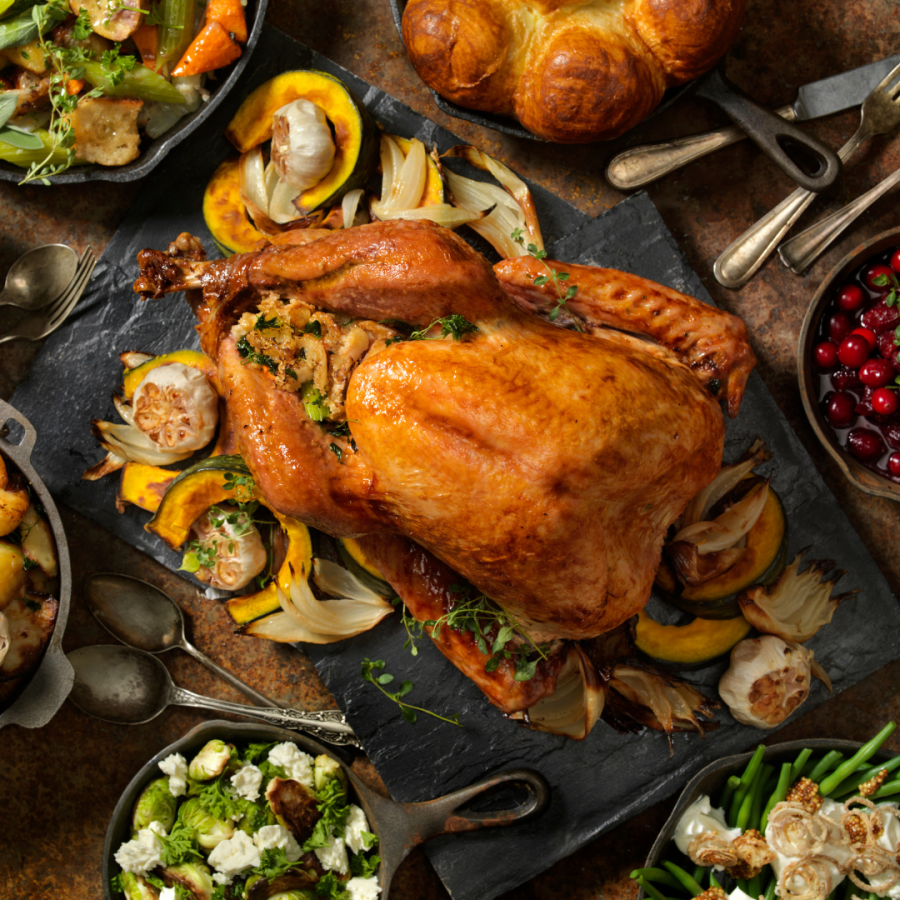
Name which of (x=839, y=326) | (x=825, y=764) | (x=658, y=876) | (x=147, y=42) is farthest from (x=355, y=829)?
(x=147, y=42)

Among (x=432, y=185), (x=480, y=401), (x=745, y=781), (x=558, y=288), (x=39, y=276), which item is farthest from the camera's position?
(x=39, y=276)

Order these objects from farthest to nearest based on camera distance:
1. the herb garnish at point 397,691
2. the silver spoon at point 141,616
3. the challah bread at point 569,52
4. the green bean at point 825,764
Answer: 1. the silver spoon at point 141,616
2. the herb garnish at point 397,691
3. the green bean at point 825,764
4. the challah bread at point 569,52

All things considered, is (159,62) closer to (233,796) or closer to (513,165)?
(513,165)

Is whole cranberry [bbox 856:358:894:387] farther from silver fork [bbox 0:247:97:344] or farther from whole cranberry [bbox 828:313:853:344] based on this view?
silver fork [bbox 0:247:97:344]

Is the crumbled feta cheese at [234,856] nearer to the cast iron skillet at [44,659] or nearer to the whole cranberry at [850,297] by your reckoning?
the cast iron skillet at [44,659]

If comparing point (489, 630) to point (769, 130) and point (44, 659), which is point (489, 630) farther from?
point (769, 130)

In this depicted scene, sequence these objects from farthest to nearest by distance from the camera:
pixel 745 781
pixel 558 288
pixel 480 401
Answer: pixel 745 781 → pixel 558 288 → pixel 480 401

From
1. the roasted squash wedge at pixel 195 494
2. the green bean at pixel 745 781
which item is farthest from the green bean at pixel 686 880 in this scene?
the roasted squash wedge at pixel 195 494

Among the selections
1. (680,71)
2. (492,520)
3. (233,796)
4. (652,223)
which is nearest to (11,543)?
(233,796)
